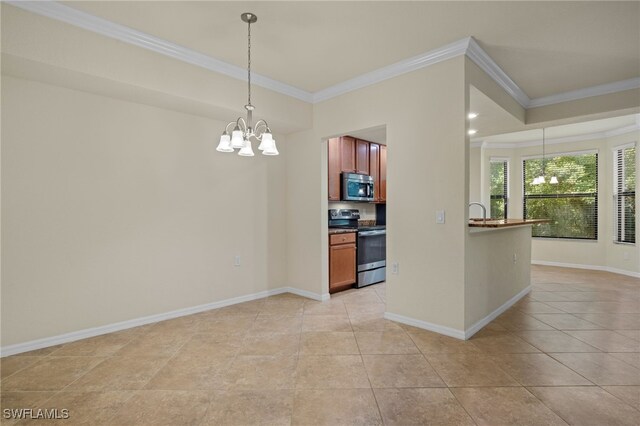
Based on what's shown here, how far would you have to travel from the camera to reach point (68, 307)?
9.27ft

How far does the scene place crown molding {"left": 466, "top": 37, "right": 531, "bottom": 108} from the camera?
113 inches

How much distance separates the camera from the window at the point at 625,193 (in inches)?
218

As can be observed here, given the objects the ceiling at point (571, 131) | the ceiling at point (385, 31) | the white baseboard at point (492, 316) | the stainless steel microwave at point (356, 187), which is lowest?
the white baseboard at point (492, 316)

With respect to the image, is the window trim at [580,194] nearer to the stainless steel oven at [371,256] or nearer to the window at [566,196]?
the window at [566,196]

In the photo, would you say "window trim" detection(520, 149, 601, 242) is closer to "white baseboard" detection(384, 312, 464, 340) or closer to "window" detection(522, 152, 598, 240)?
"window" detection(522, 152, 598, 240)

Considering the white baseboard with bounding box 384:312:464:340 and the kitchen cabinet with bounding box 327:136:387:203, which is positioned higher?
the kitchen cabinet with bounding box 327:136:387:203

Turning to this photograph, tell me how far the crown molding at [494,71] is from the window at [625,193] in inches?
115

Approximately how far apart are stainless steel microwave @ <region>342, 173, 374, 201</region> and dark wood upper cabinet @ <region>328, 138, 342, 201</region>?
0.11 metres

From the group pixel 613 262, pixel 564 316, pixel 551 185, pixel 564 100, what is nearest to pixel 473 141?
pixel 551 185

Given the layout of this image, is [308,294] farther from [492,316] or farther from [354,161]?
[354,161]

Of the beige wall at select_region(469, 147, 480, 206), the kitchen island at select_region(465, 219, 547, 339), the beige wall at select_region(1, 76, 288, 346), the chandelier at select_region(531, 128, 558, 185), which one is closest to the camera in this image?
the beige wall at select_region(1, 76, 288, 346)

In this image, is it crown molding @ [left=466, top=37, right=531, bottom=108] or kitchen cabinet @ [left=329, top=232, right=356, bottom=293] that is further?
kitchen cabinet @ [left=329, top=232, right=356, bottom=293]

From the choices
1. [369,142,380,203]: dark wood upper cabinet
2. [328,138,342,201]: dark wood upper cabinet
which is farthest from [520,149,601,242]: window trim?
[328,138,342,201]: dark wood upper cabinet

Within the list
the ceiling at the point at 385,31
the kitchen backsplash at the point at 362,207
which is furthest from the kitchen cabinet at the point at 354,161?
the ceiling at the point at 385,31
